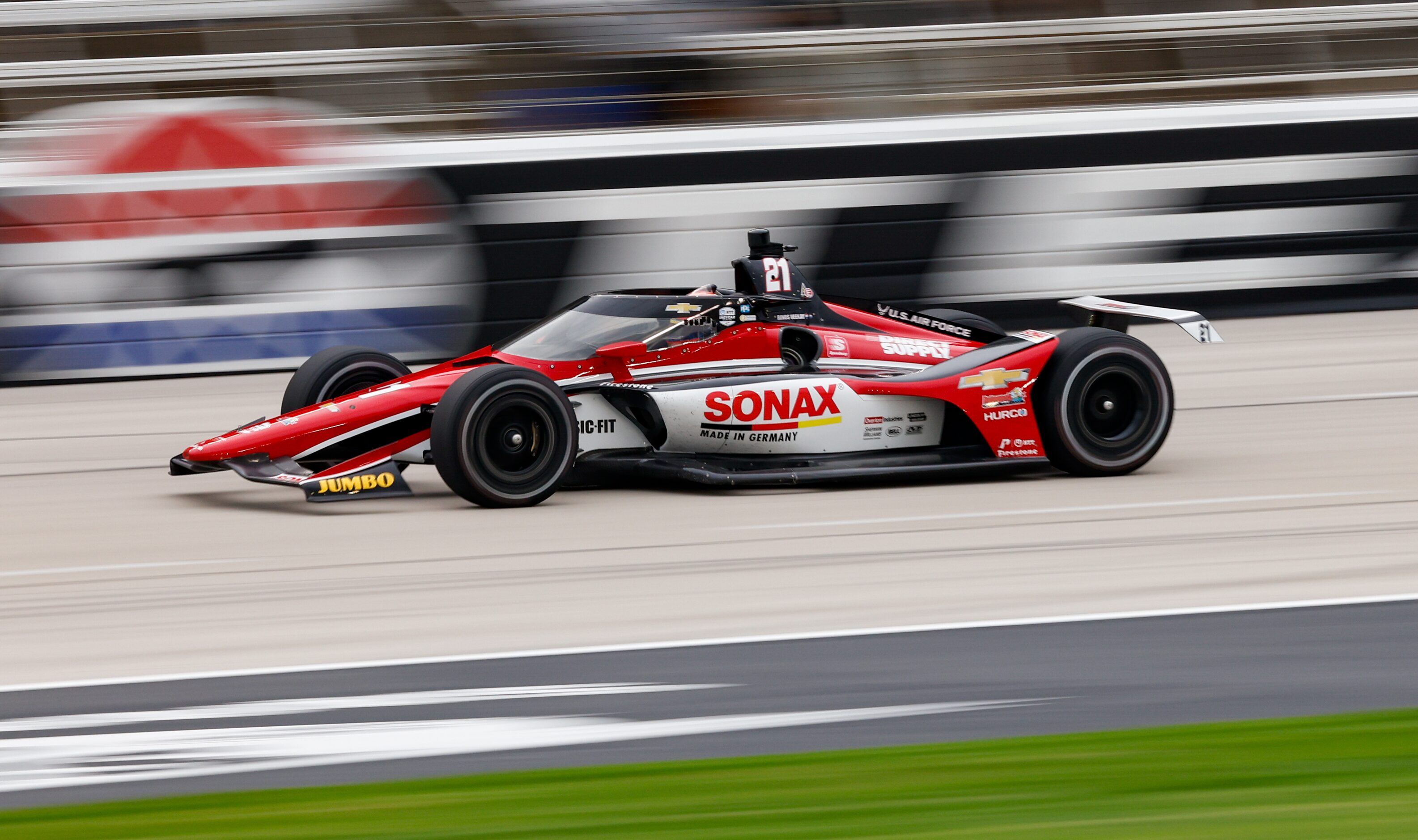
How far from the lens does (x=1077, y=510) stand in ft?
22.9

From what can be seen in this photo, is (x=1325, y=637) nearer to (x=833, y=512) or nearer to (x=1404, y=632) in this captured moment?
(x=1404, y=632)

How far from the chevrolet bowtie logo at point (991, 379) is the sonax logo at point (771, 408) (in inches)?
22.8

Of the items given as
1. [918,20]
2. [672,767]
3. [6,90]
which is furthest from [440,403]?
[918,20]

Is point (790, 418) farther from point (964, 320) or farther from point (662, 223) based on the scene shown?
point (662, 223)

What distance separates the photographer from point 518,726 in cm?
422

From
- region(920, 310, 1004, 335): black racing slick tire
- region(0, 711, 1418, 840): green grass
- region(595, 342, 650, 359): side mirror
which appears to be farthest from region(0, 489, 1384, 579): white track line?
region(0, 711, 1418, 840): green grass

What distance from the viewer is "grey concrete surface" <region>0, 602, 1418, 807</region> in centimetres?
403

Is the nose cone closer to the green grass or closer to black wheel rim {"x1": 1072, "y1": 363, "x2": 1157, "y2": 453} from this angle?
black wheel rim {"x1": 1072, "y1": 363, "x2": 1157, "y2": 453}

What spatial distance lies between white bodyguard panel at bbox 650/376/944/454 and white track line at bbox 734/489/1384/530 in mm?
653

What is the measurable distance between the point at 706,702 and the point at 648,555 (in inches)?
74.5

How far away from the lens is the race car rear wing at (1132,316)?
7.75m

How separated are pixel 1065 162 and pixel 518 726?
10010 mm

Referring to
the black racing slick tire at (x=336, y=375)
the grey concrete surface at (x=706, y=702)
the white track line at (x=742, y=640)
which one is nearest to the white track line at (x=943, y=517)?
the white track line at (x=742, y=640)

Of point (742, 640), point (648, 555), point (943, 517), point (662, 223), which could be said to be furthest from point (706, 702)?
point (662, 223)
